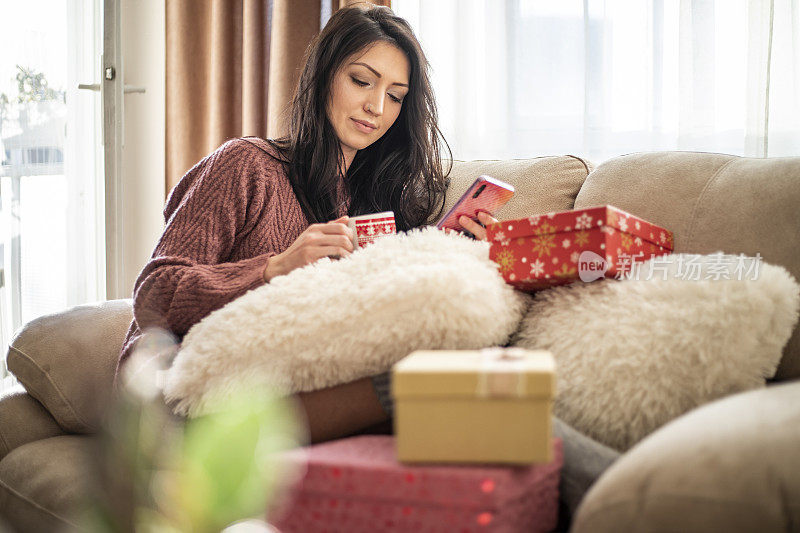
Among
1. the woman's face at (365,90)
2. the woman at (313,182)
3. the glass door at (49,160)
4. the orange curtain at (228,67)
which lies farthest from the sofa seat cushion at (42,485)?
the orange curtain at (228,67)

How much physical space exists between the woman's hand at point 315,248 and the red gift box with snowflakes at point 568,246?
27 cm

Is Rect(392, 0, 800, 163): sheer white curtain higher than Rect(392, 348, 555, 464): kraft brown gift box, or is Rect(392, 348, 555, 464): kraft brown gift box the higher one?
Rect(392, 0, 800, 163): sheer white curtain

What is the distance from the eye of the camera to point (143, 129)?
9.29 ft

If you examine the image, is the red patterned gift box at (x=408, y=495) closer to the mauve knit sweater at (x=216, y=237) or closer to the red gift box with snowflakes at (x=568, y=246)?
the red gift box with snowflakes at (x=568, y=246)

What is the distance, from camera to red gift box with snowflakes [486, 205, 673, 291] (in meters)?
1.03

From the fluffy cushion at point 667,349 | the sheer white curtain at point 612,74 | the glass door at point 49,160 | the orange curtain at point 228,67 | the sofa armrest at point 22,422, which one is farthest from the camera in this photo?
the orange curtain at point 228,67

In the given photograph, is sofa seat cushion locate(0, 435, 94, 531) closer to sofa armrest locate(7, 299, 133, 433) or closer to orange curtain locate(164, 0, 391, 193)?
sofa armrest locate(7, 299, 133, 433)

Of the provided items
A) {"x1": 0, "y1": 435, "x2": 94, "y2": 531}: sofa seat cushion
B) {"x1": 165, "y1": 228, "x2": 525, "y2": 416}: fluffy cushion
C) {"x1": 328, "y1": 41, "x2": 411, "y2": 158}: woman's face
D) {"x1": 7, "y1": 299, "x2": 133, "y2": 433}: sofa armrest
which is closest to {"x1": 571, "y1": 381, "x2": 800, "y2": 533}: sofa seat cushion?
{"x1": 165, "y1": 228, "x2": 525, "y2": 416}: fluffy cushion

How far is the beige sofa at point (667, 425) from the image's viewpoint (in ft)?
2.06

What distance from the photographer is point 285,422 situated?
0.94 m

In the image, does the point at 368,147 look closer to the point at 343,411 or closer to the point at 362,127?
the point at 362,127

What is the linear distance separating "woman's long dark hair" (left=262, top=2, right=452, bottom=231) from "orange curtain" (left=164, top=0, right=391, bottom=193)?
68cm

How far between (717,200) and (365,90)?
31.7 inches

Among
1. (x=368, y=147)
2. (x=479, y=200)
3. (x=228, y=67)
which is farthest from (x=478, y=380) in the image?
(x=228, y=67)
